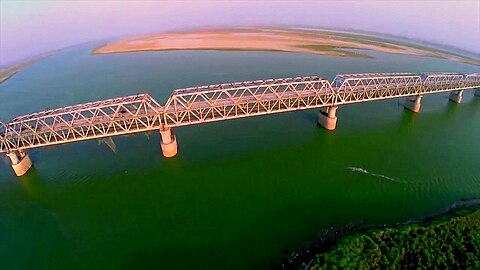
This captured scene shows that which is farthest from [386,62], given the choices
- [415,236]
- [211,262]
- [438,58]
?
[211,262]

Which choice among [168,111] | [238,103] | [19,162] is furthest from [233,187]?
[19,162]

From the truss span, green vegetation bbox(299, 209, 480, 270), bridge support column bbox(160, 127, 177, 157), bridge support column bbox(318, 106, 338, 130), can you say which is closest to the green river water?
bridge support column bbox(160, 127, 177, 157)

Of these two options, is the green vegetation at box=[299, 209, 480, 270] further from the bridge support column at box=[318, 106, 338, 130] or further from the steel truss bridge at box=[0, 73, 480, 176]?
the bridge support column at box=[318, 106, 338, 130]

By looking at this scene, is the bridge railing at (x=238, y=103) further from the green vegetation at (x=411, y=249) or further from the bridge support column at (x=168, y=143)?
the green vegetation at (x=411, y=249)

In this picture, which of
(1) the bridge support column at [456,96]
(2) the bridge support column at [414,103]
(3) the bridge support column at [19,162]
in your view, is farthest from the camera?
(1) the bridge support column at [456,96]

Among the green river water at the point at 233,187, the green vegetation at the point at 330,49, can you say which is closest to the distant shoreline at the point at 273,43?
→ the green vegetation at the point at 330,49

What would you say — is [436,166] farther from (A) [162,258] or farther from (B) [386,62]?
(B) [386,62]

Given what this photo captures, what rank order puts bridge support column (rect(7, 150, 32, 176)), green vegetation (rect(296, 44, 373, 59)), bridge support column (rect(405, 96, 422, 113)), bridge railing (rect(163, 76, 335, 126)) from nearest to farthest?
bridge support column (rect(7, 150, 32, 176)) < bridge railing (rect(163, 76, 335, 126)) < bridge support column (rect(405, 96, 422, 113)) < green vegetation (rect(296, 44, 373, 59))

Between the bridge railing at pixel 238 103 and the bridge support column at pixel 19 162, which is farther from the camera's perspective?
the bridge railing at pixel 238 103
